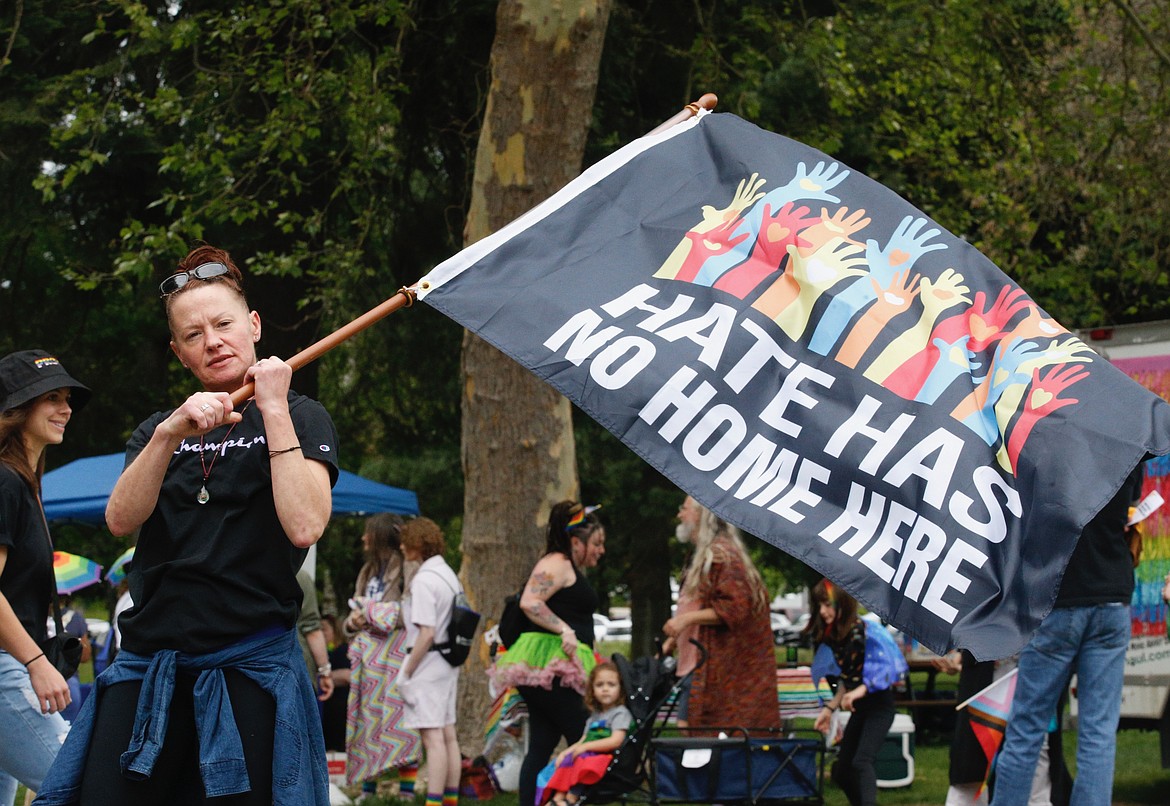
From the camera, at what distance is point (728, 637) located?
851 cm

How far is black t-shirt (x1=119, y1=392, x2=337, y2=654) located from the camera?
→ 3.42 meters

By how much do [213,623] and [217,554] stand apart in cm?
16

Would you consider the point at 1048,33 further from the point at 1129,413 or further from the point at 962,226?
the point at 1129,413

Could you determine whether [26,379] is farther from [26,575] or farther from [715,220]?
[715,220]

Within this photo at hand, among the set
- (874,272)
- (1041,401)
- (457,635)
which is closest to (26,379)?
(874,272)

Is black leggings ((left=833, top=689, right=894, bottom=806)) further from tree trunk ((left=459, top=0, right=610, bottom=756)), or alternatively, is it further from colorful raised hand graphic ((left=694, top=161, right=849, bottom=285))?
colorful raised hand graphic ((left=694, top=161, right=849, bottom=285))

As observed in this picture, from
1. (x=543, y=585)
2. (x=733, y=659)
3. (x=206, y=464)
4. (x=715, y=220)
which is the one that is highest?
(x=715, y=220)

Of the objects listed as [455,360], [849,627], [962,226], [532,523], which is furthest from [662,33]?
[849,627]

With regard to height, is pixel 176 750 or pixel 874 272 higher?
pixel 874 272

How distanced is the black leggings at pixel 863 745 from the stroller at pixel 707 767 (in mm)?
413

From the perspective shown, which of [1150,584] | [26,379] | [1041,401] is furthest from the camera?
[1150,584]

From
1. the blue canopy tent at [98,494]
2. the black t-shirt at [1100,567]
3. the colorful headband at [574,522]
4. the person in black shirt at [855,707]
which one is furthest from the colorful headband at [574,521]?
the blue canopy tent at [98,494]

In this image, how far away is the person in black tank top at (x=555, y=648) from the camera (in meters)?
8.87

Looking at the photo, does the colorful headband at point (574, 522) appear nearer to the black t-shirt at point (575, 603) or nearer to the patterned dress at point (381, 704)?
the black t-shirt at point (575, 603)
